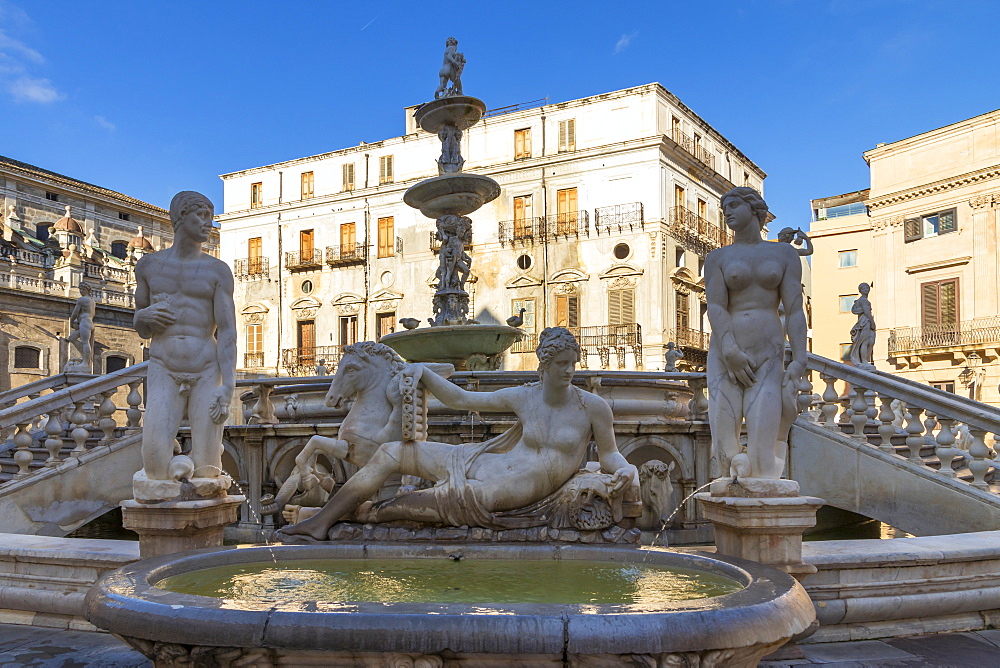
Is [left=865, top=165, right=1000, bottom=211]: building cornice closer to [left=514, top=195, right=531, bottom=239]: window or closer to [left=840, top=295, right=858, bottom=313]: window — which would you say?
[left=840, top=295, right=858, bottom=313]: window

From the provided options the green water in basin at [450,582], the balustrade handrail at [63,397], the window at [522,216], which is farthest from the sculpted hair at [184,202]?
the window at [522,216]

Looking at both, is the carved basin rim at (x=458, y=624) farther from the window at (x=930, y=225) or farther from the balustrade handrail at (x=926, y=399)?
the window at (x=930, y=225)

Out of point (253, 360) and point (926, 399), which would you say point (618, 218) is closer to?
point (253, 360)

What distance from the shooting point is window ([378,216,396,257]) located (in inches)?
1419

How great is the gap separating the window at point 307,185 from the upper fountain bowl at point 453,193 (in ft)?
91.9

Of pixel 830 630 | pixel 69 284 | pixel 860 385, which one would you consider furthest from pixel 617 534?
pixel 69 284

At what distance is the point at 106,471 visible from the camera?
9.05 metres

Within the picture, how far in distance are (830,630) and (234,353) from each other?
12.8 ft

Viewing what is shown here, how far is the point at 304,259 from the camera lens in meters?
37.6

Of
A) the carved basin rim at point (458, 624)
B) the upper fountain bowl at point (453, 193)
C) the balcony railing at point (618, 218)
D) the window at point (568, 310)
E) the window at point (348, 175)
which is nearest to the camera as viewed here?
the carved basin rim at point (458, 624)

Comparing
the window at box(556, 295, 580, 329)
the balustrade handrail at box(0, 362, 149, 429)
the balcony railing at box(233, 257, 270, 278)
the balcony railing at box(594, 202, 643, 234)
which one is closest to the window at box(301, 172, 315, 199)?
the balcony railing at box(233, 257, 270, 278)

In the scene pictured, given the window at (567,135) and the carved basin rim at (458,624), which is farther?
the window at (567,135)

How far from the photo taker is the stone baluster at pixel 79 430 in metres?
9.09

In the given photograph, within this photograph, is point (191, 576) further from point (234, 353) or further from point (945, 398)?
point (945, 398)
